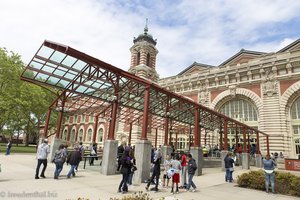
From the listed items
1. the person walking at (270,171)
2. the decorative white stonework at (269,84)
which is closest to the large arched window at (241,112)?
the decorative white stonework at (269,84)

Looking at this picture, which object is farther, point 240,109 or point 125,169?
point 240,109

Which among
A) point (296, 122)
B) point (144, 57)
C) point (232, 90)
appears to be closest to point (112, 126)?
point (232, 90)

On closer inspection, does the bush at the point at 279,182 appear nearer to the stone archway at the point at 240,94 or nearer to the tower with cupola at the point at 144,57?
the stone archway at the point at 240,94

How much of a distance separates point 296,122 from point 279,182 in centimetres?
2011

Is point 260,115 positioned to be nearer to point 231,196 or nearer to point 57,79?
point 231,196

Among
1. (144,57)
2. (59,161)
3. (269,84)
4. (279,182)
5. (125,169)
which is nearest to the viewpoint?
(125,169)

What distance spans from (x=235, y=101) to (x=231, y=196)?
26.0 meters

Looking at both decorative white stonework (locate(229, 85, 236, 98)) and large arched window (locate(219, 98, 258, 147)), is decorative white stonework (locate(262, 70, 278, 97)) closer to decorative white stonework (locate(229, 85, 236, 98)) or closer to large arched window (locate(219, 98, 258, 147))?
large arched window (locate(219, 98, 258, 147))

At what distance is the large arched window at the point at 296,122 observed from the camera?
25656mm

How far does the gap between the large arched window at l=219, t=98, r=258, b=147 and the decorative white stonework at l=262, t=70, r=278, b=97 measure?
2833 mm

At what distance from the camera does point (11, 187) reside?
24.0ft

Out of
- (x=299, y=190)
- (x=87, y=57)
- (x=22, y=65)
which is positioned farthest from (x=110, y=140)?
(x=22, y=65)

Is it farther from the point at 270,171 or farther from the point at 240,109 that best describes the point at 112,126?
the point at 240,109

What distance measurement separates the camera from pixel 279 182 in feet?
32.9
